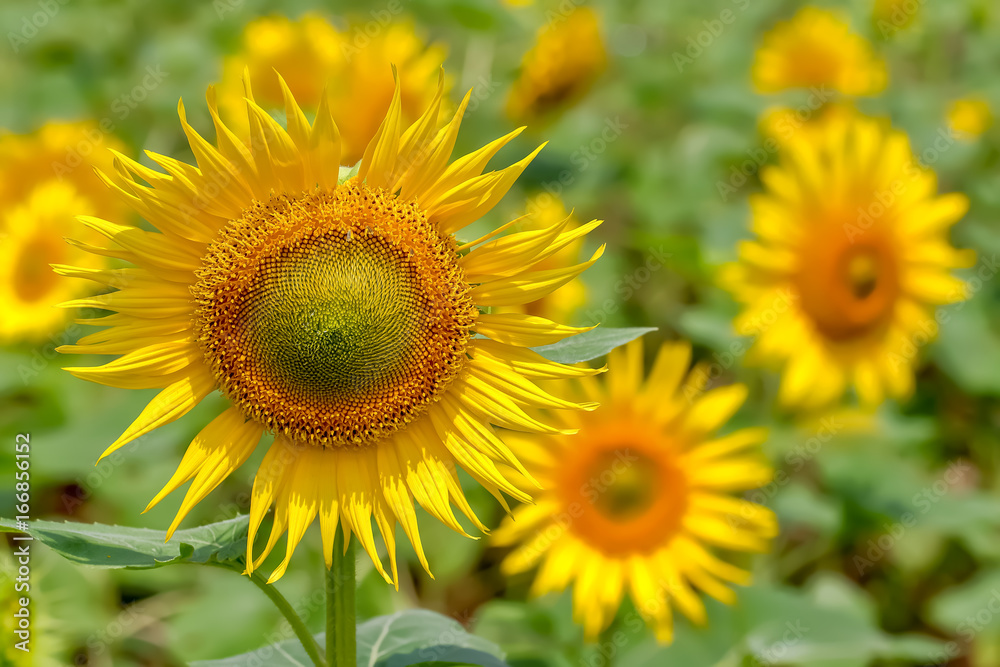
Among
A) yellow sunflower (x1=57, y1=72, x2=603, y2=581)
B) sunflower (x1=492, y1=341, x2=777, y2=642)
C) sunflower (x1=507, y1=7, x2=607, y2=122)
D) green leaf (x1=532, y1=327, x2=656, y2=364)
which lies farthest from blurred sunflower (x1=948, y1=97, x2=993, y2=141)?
yellow sunflower (x1=57, y1=72, x2=603, y2=581)

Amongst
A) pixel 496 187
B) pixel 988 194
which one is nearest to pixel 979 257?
pixel 988 194

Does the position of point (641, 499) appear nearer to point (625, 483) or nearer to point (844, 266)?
point (625, 483)

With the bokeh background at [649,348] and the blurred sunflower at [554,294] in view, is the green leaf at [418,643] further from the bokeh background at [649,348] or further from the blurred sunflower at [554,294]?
the blurred sunflower at [554,294]

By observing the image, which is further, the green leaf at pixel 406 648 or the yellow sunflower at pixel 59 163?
the yellow sunflower at pixel 59 163

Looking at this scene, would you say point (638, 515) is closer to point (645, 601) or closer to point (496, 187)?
point (645, 601)

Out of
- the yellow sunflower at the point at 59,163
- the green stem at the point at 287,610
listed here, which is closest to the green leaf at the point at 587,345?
the green stem at the point at 287,610

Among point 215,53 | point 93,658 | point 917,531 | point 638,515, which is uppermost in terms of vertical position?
point 215,53
